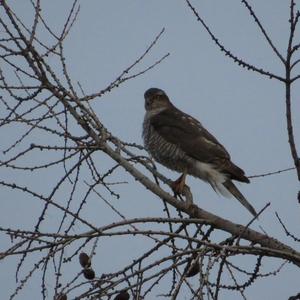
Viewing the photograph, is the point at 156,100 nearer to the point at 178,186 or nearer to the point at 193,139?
the point at 193,139

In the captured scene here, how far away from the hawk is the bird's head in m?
0.58

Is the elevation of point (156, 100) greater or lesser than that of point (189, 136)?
greater

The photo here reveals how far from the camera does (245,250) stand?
298cm

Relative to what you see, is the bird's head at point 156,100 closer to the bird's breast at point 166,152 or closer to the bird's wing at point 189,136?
the bird's wing at point 189,136

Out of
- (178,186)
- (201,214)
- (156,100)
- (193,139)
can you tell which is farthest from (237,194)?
(156,100)

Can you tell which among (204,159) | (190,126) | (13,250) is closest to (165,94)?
(190,126)

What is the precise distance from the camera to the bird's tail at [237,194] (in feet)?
17.8

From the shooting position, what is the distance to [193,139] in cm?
652

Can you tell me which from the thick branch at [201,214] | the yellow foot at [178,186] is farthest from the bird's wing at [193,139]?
the thick branch at [201,214]

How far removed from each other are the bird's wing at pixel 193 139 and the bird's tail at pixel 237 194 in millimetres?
87

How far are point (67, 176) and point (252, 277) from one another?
123 centimetres

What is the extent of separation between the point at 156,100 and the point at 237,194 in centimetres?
274

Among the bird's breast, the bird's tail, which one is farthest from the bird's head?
the bird's tail

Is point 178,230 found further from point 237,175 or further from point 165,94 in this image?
point 165,94
